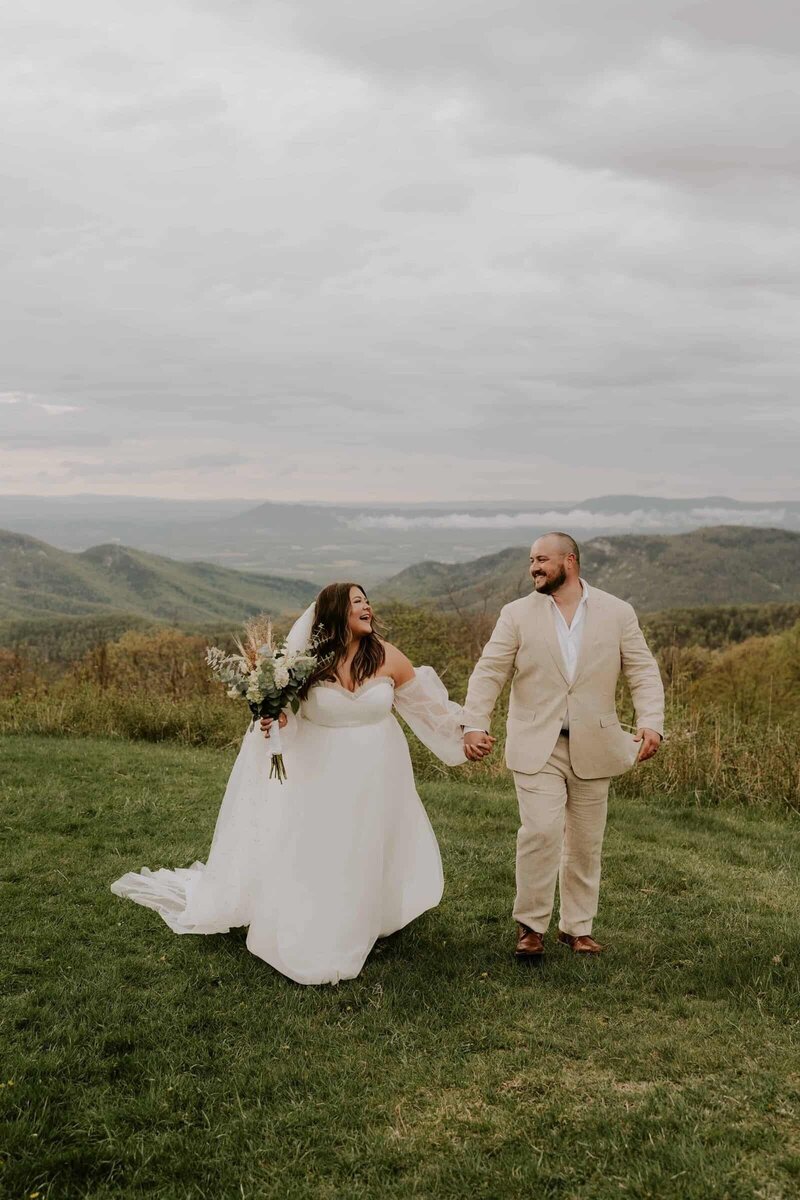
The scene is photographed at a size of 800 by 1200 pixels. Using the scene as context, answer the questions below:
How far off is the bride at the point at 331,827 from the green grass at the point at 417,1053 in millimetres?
208

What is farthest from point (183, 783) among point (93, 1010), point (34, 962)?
point (93, 1010)

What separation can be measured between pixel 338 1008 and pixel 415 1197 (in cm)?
165

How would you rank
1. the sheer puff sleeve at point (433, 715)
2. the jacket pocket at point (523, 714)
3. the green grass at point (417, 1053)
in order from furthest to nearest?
the sheer puff sleeve at point (433, 715)
the jacket pocket at point (523, 714)
the green grass at point (417, 1053)

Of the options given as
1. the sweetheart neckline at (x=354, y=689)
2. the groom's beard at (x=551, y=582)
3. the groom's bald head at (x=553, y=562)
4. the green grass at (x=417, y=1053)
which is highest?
the groom's bald head at (x=553, y=562)

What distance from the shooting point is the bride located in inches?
216

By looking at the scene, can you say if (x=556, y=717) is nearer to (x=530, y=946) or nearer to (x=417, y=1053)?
(x=530, y=946)

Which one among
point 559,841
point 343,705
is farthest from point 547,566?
point 559,841

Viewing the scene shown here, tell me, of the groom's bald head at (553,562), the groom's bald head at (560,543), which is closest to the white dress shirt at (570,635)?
the groom's bald head at (553,562)

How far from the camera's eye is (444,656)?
55.2 feet

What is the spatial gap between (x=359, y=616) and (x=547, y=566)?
1214 mm

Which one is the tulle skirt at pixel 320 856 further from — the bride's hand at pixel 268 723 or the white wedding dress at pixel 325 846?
the bride's hand at pixel 268 723

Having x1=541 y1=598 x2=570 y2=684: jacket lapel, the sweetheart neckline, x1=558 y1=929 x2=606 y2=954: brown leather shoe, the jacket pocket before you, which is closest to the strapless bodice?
the sweetheart neckline

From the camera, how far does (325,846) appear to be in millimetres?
5547

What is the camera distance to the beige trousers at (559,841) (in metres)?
5.56
